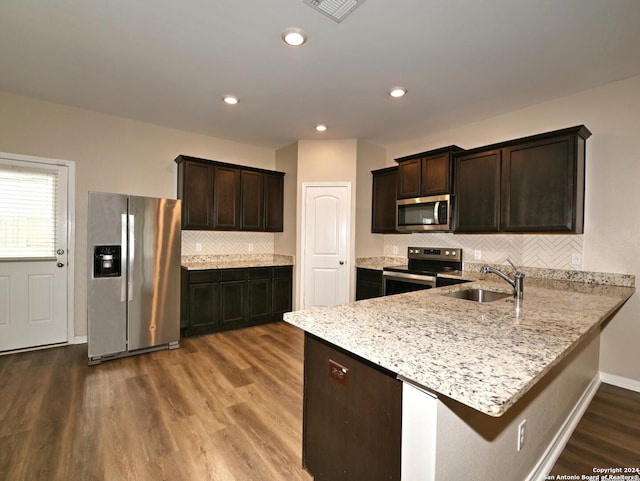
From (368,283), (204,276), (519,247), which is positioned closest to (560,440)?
(519,247)

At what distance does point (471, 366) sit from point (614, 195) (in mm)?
2994

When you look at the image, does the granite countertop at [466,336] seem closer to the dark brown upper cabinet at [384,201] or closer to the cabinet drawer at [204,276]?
the dark brown upper cabinet at [384,201]

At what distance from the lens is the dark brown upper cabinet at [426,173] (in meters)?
3.59

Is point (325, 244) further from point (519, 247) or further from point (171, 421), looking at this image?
point (171, 421)

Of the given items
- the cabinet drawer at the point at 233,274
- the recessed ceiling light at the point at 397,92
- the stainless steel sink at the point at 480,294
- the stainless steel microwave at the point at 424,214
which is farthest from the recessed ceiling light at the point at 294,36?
the cabinet drawer at the point at 233,274

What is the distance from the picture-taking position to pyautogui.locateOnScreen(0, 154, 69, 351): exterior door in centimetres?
323

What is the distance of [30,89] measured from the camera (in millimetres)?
3076

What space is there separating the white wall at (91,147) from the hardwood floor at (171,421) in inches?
51.2

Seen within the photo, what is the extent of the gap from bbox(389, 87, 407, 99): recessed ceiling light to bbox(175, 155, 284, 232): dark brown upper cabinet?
7.55 feet

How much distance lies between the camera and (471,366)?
3.01ft

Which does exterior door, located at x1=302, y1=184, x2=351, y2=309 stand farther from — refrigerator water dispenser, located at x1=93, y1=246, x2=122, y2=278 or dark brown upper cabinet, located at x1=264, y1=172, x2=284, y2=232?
refrigerator water dispenser, located at x1=93, y1=246, x2=122, y2=278

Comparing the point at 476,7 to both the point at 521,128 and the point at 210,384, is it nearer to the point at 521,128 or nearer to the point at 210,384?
the point at 521,128

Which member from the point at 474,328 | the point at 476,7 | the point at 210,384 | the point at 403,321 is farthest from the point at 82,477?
the point at 476,7

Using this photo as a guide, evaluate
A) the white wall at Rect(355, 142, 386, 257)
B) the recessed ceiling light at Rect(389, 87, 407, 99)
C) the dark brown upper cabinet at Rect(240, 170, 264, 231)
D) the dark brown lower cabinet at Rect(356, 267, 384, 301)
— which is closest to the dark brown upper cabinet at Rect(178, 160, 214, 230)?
the dark brown upper cabinet at Rect(240, 170, 264, 231)
